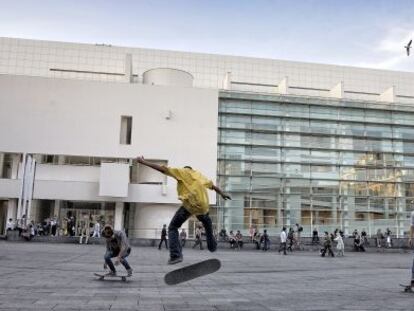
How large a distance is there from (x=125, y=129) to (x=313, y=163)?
65.2ft

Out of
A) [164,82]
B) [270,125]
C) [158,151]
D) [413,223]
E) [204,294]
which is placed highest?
[164,82]

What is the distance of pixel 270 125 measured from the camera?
49031 millimetres

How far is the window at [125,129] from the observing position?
46.0 m

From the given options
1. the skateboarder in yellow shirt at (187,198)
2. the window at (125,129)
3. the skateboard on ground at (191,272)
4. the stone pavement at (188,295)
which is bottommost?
the stone pavement at (188,295)

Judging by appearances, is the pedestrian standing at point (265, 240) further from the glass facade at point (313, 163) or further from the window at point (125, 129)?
the window at point (125, 129)

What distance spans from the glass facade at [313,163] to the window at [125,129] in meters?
9.31

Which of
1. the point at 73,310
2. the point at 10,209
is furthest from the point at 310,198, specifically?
the point at 73,310

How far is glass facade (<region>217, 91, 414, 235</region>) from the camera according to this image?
47.7 m

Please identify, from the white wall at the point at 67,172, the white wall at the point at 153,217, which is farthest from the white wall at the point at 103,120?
the white wall at the point at 153,217

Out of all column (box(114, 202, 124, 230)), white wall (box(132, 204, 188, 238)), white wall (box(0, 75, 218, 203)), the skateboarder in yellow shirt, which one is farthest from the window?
the skateboarder in yellow shirt

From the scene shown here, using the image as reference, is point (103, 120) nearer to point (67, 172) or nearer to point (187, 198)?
point (67, 172)

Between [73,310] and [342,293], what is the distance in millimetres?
5253

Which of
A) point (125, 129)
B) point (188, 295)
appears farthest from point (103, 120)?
point (188, 295)

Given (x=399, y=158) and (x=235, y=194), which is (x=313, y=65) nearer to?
(x=399, y=158)
